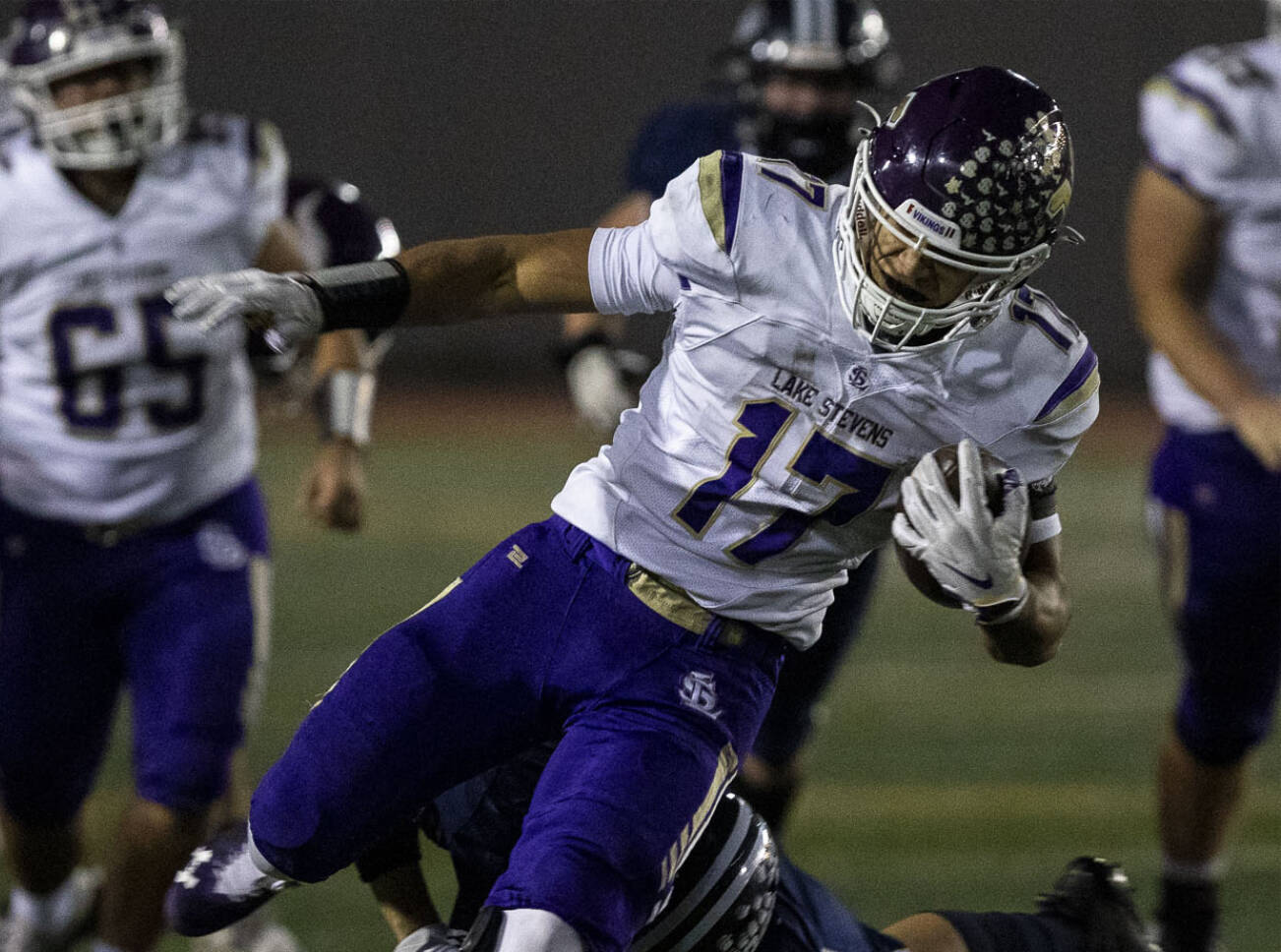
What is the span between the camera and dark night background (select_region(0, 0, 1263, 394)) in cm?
1146

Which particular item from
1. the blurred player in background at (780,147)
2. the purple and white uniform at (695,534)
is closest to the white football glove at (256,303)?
the purple and white uniform at (695,534)

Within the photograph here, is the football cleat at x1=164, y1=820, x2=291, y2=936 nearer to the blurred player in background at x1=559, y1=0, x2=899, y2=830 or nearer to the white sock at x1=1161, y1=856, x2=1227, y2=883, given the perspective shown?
the blurred player in background at x1=559, y1=0, x2=899, y2=830

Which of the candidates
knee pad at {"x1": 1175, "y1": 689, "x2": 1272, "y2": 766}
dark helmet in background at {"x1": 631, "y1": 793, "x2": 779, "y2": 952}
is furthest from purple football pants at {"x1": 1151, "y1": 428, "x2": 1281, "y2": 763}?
dark helmet in background at {"x1": 631, "y1": 793, "x2": 779, "y2": 952}

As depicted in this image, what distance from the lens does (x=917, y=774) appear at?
15.7 feet

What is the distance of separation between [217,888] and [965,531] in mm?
1192

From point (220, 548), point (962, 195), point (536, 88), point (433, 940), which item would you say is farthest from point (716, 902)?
point (536, 88)

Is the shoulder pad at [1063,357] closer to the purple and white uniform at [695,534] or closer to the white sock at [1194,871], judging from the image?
the purple and white uniform at [695,534]

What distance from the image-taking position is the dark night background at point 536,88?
1146 centimetres

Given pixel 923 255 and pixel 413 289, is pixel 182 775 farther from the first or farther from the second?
pixel 923 255

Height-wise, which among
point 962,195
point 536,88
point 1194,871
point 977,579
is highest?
point 962,195

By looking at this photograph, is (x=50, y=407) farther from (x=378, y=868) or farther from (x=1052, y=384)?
(x=1052, y=384)

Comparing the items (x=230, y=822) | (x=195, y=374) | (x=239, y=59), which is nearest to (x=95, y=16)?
(x=195, y=374)

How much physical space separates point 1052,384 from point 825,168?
148 cm

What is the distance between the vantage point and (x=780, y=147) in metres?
3.80
